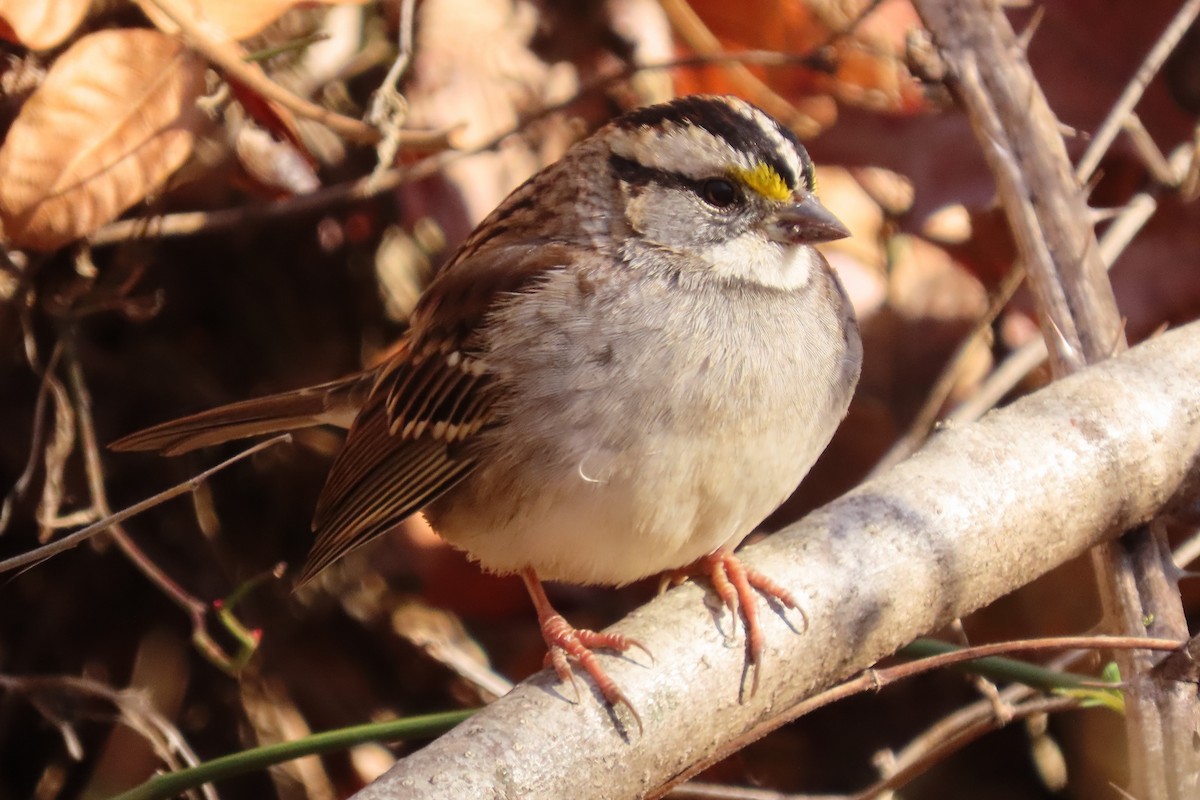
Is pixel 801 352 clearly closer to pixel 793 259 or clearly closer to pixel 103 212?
pixel 793 259

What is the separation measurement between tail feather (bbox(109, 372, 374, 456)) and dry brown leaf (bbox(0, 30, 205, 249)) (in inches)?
12.1

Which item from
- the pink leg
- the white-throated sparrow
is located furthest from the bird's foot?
the pink leg

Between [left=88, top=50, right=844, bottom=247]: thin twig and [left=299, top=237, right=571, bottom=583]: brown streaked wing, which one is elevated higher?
[left=88, top=50, right=844, bottom=247]: thin twig

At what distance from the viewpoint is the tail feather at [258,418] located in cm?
202

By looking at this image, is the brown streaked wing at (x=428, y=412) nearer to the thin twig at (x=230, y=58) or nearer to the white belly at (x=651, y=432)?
the white belly at (x=651, y=432)

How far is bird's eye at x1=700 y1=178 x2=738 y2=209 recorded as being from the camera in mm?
1703

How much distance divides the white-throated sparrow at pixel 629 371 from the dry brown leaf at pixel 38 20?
0.61m

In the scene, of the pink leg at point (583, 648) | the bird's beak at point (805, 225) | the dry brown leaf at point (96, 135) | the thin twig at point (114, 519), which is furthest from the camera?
the dry brown leaf at point (96, 135)

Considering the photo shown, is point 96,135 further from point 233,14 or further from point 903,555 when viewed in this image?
point 903,555

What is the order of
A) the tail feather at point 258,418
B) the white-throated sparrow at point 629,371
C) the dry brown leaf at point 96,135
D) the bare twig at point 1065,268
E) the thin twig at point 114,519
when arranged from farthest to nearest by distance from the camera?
the tail feather at point 258,418
the dry brown leaf at point 96,135
the white-throated sparrow at point 629,371
the bare twig at point 1065,268
the thin twig at point 114,519

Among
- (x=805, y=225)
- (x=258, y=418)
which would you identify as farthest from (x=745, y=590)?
(x=258, y=418)

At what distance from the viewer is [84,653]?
234 centimetres

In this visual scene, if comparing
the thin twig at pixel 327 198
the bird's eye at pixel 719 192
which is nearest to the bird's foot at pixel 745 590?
the bird's eye at pixel 719 192

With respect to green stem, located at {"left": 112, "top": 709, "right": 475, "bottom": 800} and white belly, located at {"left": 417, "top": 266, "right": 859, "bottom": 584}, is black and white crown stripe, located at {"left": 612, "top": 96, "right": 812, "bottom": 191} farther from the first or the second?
green stem, located at {"left": 112, "top": 709, "right": 475, "bottom": 800}
